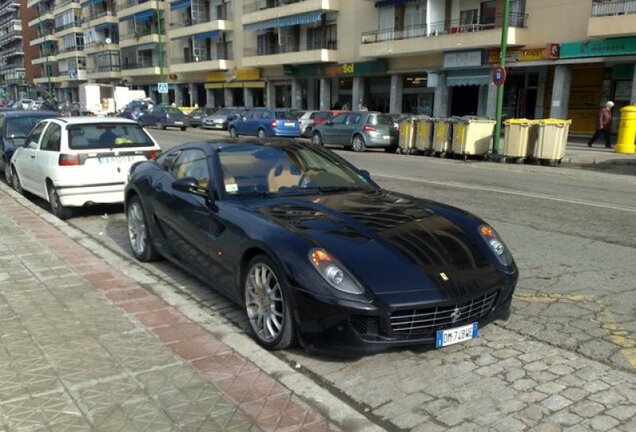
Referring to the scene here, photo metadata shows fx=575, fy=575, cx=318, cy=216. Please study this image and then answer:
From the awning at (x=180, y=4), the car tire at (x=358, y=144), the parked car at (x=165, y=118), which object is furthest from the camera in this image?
the awning at (x=180, y=4)

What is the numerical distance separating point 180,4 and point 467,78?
34.4 metres

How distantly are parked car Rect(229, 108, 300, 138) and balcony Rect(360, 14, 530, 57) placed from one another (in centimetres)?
834

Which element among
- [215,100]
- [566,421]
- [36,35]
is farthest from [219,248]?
[36,35]

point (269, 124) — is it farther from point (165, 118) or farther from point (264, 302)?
point (264, 302)

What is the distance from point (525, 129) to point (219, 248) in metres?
15.2

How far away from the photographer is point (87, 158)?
8562 mm

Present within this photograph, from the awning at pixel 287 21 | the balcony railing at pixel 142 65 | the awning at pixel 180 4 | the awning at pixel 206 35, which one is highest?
the awning at pixel 180 4

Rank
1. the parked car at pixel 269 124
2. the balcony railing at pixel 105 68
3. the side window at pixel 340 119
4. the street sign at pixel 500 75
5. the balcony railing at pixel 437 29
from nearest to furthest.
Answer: the street sign at pixel 500 75
the side window at pixel 340 119
the balcony railing at pixel 437 29
the parked car at pixel 269 124
the balcony railing at pixel 105 68

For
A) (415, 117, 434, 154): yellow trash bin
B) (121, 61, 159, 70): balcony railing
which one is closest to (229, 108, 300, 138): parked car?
(415, 117, 434, 154): yellow trash bin

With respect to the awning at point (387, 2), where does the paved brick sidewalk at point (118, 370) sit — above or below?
below

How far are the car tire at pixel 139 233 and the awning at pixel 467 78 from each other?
2550 cm

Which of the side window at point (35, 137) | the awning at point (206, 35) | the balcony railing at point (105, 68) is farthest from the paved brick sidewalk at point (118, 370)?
the balcony railing at point (105, 68)

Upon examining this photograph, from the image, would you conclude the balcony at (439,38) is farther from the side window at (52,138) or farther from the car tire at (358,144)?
the side window at (52,138)

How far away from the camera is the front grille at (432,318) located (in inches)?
138
